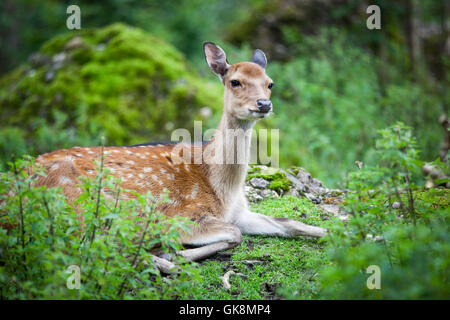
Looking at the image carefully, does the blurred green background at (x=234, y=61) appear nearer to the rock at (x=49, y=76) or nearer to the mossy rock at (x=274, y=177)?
→ the rock at (x=49, y=76)

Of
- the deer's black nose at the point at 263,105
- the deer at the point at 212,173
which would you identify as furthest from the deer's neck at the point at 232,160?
the deer's black nose at the point at 263,105

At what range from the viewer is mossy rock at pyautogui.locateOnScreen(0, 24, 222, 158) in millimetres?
8891

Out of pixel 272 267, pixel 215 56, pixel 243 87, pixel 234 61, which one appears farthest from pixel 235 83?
pixel 234 61

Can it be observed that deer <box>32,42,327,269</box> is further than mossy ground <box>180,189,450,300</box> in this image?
Yes

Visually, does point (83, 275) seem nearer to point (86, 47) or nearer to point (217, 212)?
point (217, 212)

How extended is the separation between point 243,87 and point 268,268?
2.05 metres

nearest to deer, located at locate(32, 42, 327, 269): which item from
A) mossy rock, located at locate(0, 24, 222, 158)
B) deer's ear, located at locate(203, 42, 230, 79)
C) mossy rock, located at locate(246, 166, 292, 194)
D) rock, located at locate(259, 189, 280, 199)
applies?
deer's ear, located at locate(203, 42, 230, 79)

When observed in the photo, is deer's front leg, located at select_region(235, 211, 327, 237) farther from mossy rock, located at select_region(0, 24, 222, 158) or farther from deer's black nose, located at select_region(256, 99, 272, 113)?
mossy rock, located at select_region(0, 24, 222, 158)

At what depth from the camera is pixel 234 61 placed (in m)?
11.8

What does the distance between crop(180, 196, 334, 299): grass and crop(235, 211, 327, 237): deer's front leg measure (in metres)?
0.07

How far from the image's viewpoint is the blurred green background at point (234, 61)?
29.2ft

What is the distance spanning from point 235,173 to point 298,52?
377 inches

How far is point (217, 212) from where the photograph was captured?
488cm

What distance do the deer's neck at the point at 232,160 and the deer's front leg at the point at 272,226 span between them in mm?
294
